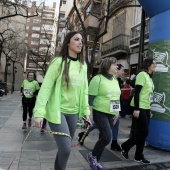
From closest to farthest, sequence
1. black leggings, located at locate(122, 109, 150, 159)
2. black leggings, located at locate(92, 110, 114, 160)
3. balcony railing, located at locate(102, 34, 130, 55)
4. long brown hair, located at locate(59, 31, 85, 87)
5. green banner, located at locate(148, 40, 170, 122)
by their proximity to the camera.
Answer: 1. long brown hair, located at locate(59, 31, 85, 87)
2. black leggings, located at locate(92, 110, 114, 160)
3. black leggings, located at locate(122, 109, 150, 159)
4. green banner, located at locate(148, 40, 170, 122)
5. balcony railing, located at locate(102, 34, 130, 55)

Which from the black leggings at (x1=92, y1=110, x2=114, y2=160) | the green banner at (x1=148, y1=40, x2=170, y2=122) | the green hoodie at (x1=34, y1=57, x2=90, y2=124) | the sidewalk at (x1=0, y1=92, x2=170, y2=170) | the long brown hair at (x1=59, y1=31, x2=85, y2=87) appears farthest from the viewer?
the green banner at (x1=148, y1=40, x2=170, y2=122)

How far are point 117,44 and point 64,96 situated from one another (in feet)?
62.2

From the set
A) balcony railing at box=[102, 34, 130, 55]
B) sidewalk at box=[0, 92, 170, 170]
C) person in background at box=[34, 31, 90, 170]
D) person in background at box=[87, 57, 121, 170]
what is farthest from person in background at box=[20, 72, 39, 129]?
balcony railing at box=[102, 34, 130, 55]

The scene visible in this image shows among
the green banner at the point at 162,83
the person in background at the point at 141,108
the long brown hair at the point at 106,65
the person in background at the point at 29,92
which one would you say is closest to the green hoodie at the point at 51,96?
the long brown hair at the point at 106,65

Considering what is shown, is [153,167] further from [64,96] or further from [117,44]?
[117,44]

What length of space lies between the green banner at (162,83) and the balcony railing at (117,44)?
48.9ft

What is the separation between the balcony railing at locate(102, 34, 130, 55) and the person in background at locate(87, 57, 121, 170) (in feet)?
52.5

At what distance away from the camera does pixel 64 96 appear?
2.90 metres

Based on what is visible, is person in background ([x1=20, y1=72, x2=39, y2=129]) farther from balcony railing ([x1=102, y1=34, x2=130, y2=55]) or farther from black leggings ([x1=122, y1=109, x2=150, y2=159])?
balcony railing ([x1=102, y1=34, x2=130, y2=55])

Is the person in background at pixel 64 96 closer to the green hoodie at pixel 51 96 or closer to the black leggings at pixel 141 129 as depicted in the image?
the green hoodie at pixel 51 96

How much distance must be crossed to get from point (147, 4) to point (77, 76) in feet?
10.6

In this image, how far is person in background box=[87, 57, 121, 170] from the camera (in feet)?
12.6

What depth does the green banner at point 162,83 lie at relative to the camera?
4.94 m

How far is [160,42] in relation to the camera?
200 inches
